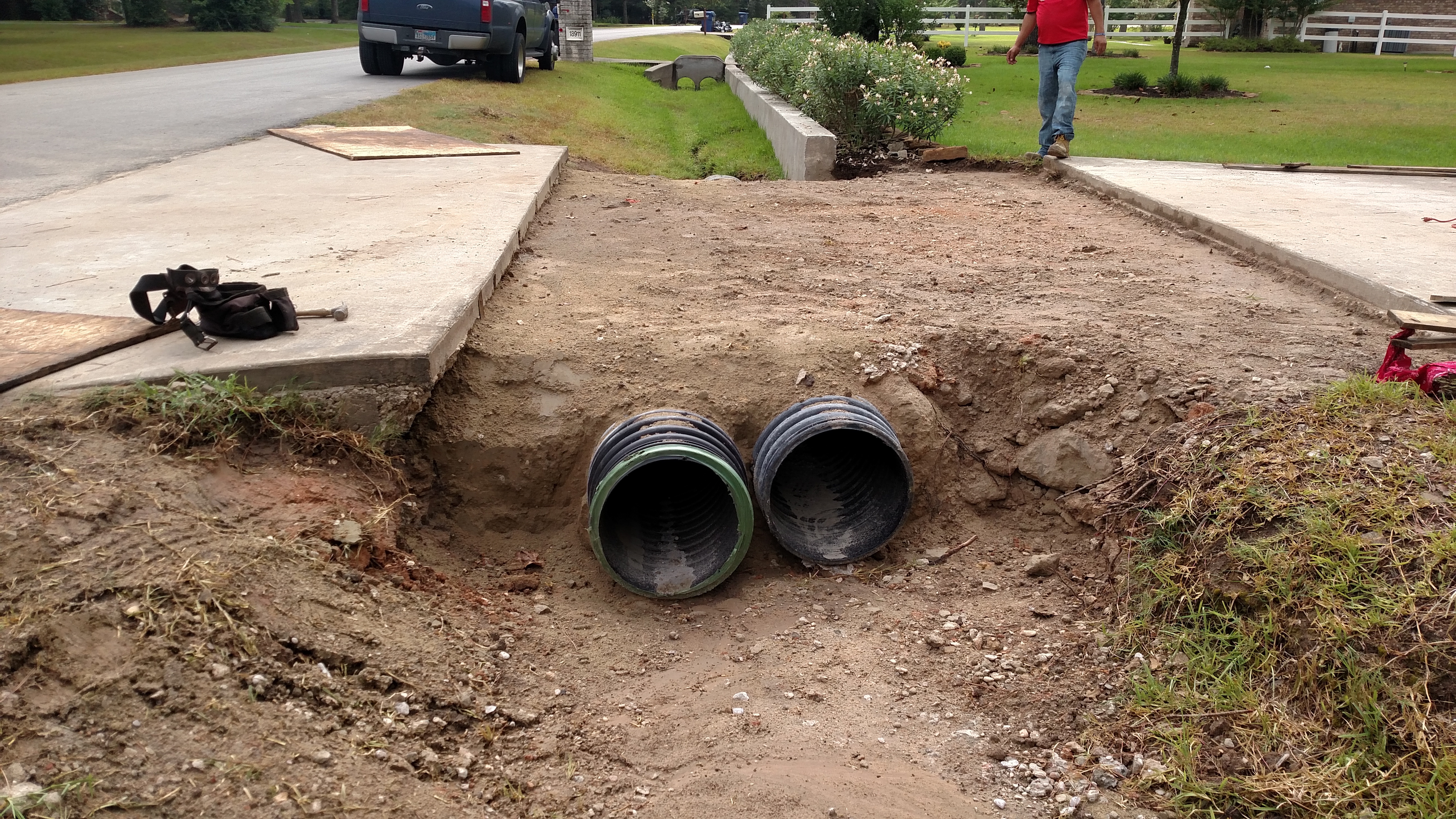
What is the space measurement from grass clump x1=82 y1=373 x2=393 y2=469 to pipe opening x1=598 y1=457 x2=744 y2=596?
1.04 m

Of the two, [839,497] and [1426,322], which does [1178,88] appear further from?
[839,497]

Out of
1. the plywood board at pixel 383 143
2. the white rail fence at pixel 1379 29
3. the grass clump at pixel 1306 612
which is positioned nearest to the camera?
the grass clump at pixel 1306 612

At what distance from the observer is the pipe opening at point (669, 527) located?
387cm

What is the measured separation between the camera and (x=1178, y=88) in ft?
57.0

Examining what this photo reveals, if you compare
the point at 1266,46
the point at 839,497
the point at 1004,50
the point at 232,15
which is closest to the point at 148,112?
the point at 839,497

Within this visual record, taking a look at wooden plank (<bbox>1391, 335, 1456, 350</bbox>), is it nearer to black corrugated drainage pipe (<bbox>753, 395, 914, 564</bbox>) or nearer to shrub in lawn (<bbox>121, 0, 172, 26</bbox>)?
black corrugated drainage pipe (<bbox>753, 395, 914, 564</bbox>)

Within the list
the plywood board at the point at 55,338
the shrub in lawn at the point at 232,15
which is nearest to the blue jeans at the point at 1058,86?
the plywood board at the point at 55,338

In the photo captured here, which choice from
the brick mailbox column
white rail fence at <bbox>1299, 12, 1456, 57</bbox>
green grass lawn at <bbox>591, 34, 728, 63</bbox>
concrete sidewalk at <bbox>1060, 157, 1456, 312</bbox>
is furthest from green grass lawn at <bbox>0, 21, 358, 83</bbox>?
white rail fence at <bbox>1299, 12, 1456, 57</bbox>

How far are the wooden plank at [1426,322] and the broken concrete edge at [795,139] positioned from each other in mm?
5765

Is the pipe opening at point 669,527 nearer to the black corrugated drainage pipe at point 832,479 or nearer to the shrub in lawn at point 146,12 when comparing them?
the black corrugated drainage pipe at point 832,479

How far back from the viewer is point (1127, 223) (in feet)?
22.6

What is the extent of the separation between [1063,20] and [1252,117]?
7.27 metres

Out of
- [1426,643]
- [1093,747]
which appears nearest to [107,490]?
[1093,747]

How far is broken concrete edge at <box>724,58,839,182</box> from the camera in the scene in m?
9.48
